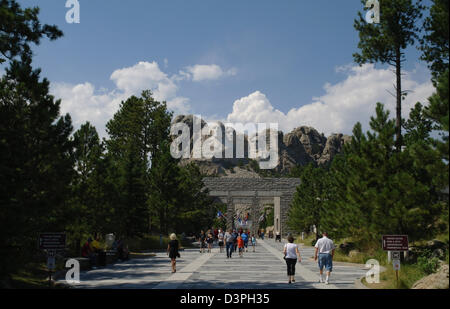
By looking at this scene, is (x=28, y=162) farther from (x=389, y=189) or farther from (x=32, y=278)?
(x=389, y=189)

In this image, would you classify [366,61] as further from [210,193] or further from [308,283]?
A: [210,193]

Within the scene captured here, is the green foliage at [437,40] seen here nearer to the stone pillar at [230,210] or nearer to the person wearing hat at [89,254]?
the person wearing hat at [89,254]

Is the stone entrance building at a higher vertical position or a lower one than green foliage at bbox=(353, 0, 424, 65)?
lower

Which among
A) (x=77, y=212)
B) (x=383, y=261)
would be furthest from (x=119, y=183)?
(x=383, y=261)

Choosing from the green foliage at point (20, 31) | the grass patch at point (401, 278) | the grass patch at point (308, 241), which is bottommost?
the grass patch at point (308, 241)

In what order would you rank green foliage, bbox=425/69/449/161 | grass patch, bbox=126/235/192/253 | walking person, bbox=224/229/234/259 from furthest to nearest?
grass patch, bbox=126/235/192/253 < walking person, bbox=224/229/234/259 < green foliage, bbox=425/69/449/161

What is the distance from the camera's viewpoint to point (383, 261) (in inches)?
780

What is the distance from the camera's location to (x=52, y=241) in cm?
1360

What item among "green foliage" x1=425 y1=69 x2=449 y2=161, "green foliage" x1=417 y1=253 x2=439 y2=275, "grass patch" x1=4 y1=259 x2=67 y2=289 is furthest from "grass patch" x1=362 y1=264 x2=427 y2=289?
"grass patch" x1=4 y1=259 x2=67 y2=289

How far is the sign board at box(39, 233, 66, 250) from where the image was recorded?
13480 millimetres

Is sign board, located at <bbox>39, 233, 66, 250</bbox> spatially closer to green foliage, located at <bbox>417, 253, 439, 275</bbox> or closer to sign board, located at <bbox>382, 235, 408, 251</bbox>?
sign board, located at <bbox>382, 235, 408, 251</bbox>

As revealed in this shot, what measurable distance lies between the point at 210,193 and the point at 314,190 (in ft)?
71.5

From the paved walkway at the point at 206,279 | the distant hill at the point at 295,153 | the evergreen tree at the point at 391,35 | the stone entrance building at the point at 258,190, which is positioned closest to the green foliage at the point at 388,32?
the evergreen tree at the point at 391,35

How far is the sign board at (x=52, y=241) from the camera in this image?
Result: 1348 centimetres
